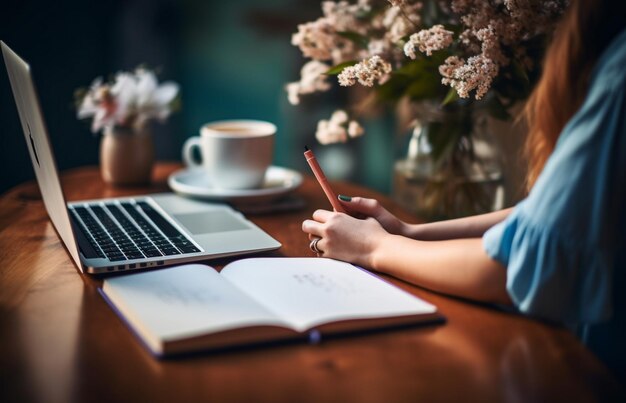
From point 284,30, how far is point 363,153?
69 cm

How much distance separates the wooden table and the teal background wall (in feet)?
5.30

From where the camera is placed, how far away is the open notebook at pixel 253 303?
2.29 feet

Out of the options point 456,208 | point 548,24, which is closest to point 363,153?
point 456,208

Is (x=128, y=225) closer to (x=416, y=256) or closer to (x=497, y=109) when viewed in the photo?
(x=416, y=256)

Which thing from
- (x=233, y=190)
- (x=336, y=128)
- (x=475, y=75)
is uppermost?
(x=475, y=75)

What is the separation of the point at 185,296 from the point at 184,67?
7.18ft

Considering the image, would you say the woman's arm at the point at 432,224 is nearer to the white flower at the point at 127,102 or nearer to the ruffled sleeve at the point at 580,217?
the ruffled sleeve at the point at 580,217

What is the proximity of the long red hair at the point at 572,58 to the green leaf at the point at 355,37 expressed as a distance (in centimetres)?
52

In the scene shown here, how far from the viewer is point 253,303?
763mm

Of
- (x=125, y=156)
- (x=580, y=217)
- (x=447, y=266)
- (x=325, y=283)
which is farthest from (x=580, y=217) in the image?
(x=125, y=156)

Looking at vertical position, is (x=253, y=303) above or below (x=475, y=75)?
below

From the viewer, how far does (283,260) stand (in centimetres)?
92

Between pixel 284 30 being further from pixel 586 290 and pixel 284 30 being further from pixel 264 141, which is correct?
pixel 586 290

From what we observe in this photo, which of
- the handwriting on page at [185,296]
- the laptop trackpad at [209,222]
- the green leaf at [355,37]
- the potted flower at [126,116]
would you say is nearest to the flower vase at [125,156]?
the potted flower at [126,116]
